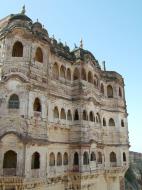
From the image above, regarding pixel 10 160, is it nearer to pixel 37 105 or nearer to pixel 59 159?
pixel 37 105

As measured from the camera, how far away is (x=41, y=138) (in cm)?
1809

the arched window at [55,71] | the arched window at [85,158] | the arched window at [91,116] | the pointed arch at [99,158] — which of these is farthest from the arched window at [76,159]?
the arched window at [55,71]

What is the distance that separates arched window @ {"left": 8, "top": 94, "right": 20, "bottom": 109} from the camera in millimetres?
17656

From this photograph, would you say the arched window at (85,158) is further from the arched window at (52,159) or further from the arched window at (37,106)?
the arched window at (37,106)

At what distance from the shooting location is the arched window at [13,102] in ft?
57.9

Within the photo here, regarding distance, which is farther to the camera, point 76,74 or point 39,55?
point 76,74

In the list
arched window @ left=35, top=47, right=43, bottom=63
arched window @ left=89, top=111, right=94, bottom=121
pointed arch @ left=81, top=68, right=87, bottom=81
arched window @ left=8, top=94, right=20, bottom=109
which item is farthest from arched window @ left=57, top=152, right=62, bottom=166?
arched window @ left=35, top=47, right=43, bottom=63

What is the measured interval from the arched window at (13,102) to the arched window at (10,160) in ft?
11.1

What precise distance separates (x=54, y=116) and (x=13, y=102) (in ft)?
14.9

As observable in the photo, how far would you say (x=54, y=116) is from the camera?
21.0 meters

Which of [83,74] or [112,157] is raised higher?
[83,74]

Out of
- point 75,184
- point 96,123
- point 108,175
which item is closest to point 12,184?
point 75,184

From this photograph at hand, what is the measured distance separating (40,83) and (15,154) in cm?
586

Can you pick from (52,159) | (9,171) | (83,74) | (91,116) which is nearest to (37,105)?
(52,159)
